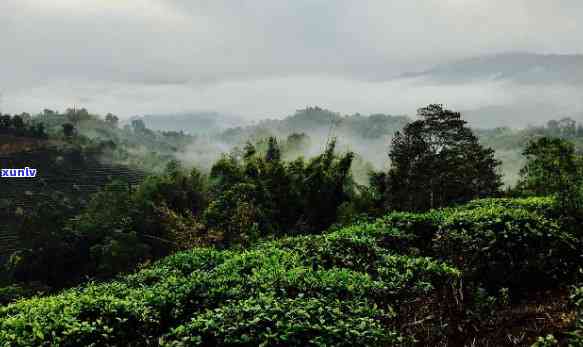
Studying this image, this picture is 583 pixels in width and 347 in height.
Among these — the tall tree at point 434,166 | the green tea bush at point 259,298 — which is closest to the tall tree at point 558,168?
the green tea bush at point 259,298

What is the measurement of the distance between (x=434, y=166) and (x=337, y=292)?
23015 millimetres

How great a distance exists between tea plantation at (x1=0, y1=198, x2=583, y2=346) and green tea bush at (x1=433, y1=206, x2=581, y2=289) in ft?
0.06

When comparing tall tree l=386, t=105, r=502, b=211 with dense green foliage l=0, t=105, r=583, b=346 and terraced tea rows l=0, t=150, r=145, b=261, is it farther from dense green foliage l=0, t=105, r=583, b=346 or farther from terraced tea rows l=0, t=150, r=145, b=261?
terraced tea rows l=0, t=150, r=145, b=261

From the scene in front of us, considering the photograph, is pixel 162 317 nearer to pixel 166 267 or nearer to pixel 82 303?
pixel 82 303

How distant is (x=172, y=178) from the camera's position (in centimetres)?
3950

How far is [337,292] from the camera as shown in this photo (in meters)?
6.16

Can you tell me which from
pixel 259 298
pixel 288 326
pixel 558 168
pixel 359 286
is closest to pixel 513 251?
pixel 359 286

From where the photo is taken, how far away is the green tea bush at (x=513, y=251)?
8.16m

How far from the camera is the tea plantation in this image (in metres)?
5.17

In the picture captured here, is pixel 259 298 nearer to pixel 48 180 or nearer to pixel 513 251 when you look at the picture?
pixel 513 251

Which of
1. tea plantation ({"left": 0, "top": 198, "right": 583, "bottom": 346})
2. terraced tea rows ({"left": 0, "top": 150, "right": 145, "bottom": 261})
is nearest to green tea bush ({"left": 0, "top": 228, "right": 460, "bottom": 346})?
tea plantation ({"left": 0, "top": 198, "right": 583, "bottom": 346})

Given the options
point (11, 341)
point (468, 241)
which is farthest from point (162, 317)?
point (468, 241)

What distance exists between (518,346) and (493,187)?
25.7 meters

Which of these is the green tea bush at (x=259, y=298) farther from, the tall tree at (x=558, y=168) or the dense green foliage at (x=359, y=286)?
the tall tree at (x=558, y=168)
